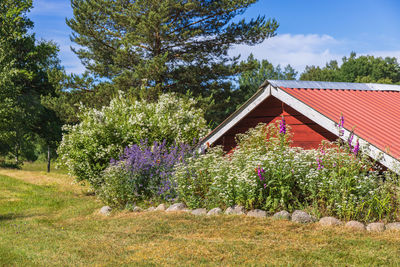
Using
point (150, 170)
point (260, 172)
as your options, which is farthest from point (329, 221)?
point (150, 170)

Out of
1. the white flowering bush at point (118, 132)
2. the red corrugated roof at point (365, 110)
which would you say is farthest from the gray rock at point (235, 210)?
the white flowering bush at point (118, 132)

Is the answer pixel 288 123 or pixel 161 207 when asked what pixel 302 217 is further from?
pixel 288 123

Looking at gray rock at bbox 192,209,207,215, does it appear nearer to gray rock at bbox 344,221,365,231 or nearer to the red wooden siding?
gray rock at bbox 344,221,365,231

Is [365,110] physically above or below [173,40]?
below

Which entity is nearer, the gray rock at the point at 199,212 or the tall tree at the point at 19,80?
the gray rock at the point at 199,212

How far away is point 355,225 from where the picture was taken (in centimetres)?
681

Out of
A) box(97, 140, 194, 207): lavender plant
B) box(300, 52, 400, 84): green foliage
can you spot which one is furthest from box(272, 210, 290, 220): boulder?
box(300, 52, 400, 84): green foliage

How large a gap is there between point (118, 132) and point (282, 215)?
7427mm

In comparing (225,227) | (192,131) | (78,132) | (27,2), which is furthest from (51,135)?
(225,227)

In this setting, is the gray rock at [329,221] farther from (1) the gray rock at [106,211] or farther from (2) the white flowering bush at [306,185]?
(1) the gray rock at [106,211]

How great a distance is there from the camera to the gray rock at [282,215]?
738 cm

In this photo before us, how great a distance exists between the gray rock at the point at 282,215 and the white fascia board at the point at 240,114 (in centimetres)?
383

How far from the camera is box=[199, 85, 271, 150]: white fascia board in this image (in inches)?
412

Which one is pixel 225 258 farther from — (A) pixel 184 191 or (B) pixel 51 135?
(B) pixel 51 135
